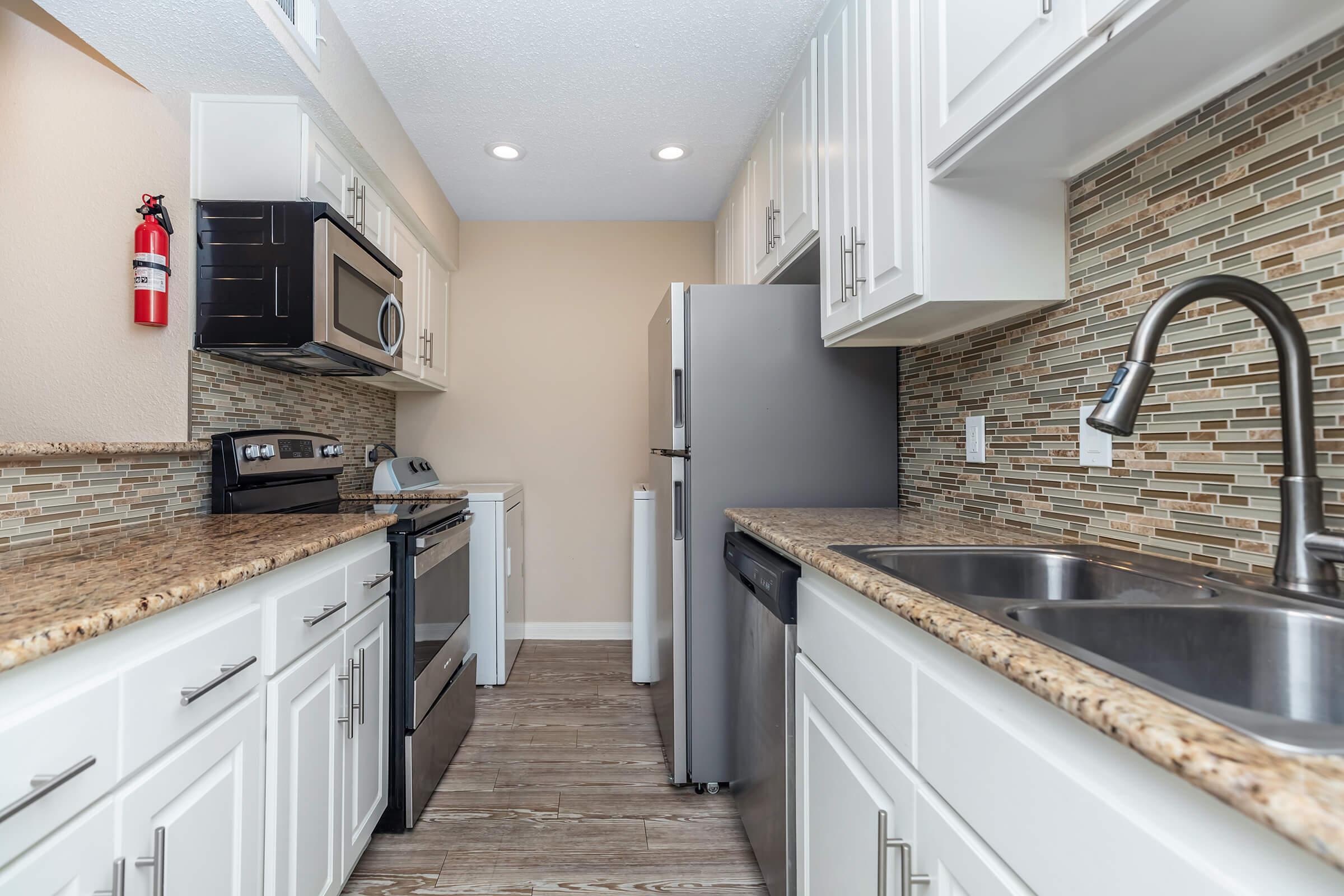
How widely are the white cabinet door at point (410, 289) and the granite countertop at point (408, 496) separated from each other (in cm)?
Result: 52

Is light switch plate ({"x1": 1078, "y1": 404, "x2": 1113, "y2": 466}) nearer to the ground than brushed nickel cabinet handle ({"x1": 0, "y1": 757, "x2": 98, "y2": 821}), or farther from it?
farther from it

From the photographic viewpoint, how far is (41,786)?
26.5 inches

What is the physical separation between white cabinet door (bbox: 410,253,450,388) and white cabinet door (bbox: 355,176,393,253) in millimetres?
500

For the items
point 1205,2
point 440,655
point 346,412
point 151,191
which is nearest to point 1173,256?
point 1205,2

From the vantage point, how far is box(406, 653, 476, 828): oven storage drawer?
5.97 feet

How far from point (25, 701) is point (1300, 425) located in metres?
1.48

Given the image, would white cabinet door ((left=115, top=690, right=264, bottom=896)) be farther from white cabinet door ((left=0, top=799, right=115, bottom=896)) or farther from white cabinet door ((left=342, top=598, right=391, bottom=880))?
white cabinet door ((left=342, top=598, right=391, bottom=880))

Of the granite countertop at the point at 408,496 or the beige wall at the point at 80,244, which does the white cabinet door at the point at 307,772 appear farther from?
the granite countertop at the point at 408,496

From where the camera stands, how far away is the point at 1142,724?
45 centimetres

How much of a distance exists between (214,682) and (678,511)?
4.20 ft

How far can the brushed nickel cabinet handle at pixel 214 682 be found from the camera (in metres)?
0.94

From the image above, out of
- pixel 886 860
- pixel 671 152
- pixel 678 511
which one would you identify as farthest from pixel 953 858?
pixel 671 152

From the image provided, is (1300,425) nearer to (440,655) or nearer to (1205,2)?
(1205,2)

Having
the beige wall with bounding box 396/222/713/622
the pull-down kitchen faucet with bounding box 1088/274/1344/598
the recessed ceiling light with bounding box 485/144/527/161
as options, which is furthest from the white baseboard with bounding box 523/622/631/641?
the pull-down kitchen faucet with bounding box 1088/274/1344/598
